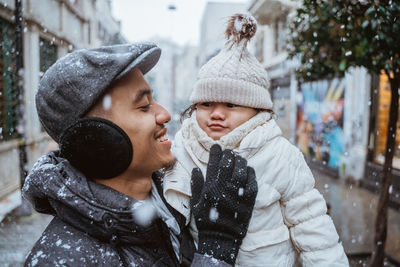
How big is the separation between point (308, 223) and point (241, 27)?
113 cm

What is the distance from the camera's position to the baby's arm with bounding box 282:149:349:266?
4.89 ft

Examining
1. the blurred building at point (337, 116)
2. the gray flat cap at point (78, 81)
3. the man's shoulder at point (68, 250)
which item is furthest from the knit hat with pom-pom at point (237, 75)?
the blurred building at point (337, 116)

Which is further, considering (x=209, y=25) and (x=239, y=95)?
(x=209, y=25)

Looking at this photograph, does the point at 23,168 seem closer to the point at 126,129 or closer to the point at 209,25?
the point at 126,129

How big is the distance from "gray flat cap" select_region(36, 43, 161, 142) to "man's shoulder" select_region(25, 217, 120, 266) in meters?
0.44

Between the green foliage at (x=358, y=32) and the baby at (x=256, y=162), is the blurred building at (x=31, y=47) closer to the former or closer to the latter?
the green foliage at (x=358, y=32)

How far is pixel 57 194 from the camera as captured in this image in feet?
3.89

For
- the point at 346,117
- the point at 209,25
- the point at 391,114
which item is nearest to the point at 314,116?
the point at 346,117

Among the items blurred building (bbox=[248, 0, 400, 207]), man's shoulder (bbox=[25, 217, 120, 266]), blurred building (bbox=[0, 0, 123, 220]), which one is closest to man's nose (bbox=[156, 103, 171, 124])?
man's shoulder (bbox=[25, 217, 120, 266])

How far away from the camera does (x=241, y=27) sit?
1672 millimetres

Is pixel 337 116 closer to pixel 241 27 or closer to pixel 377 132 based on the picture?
pixel 377 132

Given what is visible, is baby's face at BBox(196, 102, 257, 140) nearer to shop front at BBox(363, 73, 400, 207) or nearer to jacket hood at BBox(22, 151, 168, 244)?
jacket hood at BBox(22, 151, 168, 244)

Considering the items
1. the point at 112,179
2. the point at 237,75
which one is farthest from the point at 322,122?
the point at 112,179

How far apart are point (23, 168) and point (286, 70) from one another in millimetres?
10666
